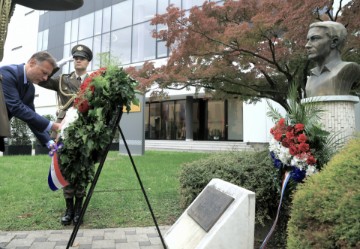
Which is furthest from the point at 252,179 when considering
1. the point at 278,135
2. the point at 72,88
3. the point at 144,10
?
the point at 144,10

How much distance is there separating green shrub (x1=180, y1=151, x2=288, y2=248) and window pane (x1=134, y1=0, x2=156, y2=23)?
1896cm

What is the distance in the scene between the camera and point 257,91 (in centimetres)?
Result: 955

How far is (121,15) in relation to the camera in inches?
949

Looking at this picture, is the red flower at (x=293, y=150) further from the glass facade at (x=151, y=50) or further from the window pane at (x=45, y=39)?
the window pane at (x=45, y=39)

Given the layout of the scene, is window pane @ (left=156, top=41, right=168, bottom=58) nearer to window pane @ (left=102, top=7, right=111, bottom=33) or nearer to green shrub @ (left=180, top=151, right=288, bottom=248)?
window pane @ (left=102, top=7, right=111, bottom=33)

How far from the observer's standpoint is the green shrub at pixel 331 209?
6.00 ft

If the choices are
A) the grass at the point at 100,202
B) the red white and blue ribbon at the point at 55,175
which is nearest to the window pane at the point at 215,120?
the grass at the point at 100,202

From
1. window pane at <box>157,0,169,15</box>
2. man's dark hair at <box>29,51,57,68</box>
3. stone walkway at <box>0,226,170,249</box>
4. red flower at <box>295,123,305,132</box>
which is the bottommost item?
stone walkway at <box>0,226,170,249</box>

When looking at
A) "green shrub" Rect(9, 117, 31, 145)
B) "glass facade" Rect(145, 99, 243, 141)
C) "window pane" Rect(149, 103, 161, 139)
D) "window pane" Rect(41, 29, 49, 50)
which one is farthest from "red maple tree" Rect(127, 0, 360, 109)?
"window pane" Rect(41, 29, 49, 50)

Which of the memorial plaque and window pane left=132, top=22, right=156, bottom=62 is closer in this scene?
the memorial plaque

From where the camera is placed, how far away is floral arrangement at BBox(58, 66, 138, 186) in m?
3.22

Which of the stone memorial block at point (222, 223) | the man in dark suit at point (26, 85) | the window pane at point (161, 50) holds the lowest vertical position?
the stone memorial block at point (222, 223)

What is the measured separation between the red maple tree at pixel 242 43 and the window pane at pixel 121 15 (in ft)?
50.7

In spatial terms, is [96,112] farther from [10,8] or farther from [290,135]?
[290,135]
